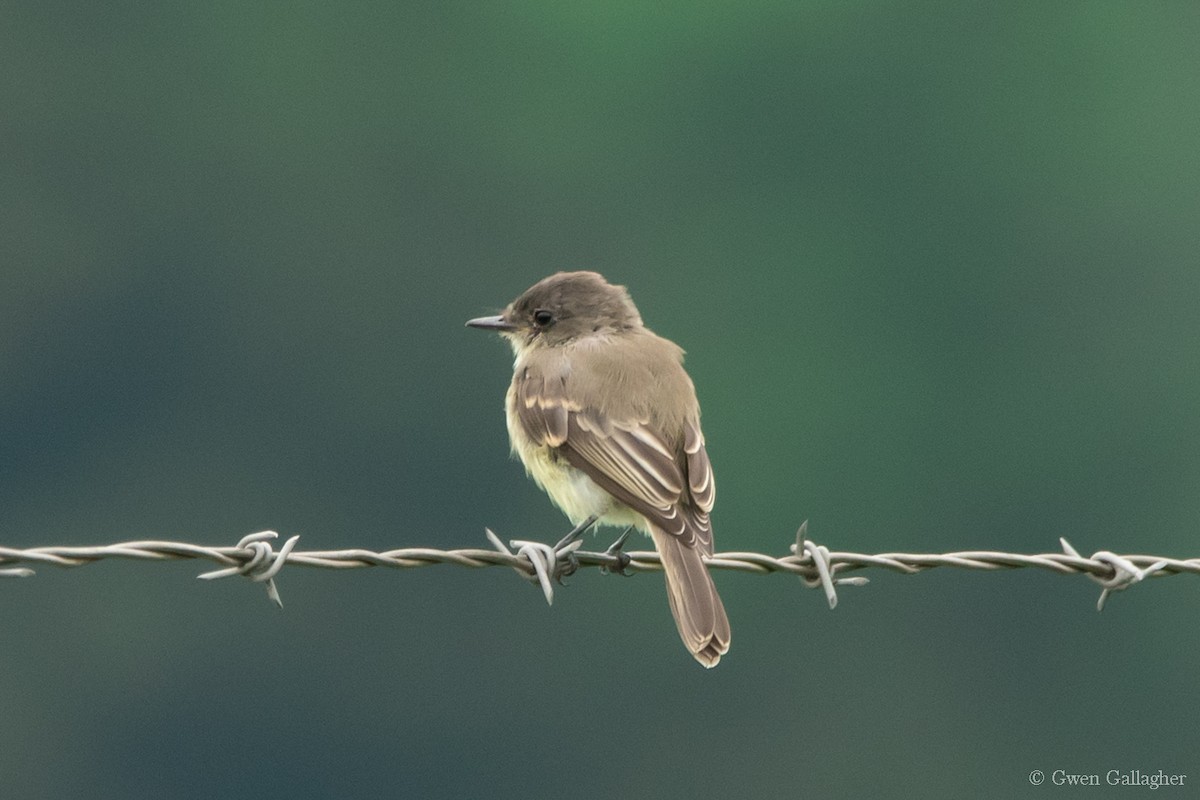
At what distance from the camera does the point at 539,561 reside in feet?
20.5

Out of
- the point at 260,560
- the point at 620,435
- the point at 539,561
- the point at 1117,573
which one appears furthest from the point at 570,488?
the point at 1117,573

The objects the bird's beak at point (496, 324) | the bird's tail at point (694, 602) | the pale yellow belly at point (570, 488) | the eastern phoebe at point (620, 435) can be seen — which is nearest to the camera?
the bird's tail at point (694, 602)

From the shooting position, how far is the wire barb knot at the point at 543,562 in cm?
608

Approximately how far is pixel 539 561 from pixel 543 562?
0.67 feet

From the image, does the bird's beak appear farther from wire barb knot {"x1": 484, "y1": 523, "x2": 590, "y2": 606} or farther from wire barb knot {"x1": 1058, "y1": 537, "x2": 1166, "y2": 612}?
wire barb knot {"x1": 1058, "y1": 537, "x2": 1166, "y2": 612}

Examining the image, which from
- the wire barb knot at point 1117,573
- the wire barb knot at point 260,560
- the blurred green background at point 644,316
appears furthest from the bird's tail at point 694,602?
the blurred green background at point 644,316

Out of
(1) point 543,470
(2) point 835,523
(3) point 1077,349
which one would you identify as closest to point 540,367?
(1) point 543,470

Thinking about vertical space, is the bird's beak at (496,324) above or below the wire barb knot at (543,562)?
above

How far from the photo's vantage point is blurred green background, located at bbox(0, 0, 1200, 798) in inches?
1168

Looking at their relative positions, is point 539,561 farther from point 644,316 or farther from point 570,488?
point 644,316

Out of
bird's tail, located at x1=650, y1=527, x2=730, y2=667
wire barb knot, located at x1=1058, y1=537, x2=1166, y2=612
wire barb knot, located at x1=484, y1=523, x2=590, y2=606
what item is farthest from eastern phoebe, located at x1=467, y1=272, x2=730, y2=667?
wire barb knot, located at x1=1058, y1=537, x2=1166, y2=612

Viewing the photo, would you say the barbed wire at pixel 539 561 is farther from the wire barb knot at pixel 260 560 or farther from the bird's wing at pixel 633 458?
the bird's wing at pixel 633 458

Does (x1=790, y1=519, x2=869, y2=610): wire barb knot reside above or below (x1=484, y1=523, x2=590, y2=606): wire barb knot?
below

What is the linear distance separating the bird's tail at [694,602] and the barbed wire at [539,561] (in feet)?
1.12
